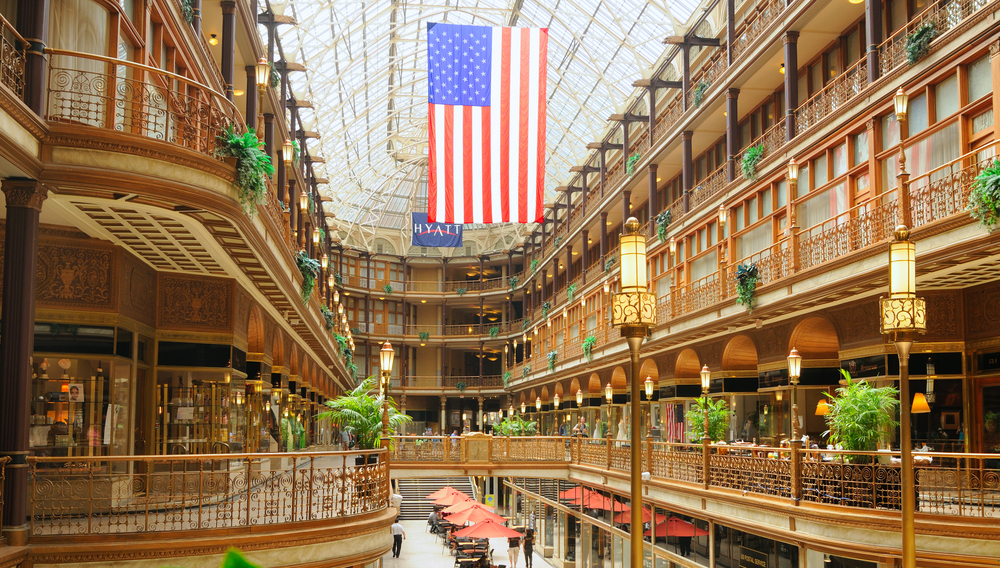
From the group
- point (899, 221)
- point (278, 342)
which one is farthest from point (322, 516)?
point (278, 342)

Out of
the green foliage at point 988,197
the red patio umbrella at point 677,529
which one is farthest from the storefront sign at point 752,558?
the green foliage at point 988,197

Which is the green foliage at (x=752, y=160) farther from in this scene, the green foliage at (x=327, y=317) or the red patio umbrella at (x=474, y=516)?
the green foliage at (x=327, y=317)

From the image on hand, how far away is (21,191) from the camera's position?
994cm

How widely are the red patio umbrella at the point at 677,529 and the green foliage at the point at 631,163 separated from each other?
14392 mm

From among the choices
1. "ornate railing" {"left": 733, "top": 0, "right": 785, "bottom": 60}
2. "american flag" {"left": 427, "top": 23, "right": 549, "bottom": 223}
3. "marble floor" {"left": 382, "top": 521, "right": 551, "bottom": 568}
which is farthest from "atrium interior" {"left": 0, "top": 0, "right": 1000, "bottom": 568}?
"marble floor" {"left": 382, "top": 521, "right": 551, "bottom": 568}

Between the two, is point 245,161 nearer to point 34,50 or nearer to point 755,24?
point 34,50

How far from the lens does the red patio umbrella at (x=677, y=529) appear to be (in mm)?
20191

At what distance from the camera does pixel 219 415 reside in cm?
1683

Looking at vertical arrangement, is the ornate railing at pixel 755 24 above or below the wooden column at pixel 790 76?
above

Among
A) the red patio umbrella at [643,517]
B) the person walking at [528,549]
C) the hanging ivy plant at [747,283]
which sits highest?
the hanging ivy plant at [747,283]

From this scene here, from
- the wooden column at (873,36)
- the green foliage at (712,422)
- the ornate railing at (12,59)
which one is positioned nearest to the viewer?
the ornate railing at (12,59)

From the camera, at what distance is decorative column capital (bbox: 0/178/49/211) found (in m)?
9.90

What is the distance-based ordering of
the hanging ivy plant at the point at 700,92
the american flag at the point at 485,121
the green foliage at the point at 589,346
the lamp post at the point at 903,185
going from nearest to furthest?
the lamp post at the point at 903,185 → the american flag at the point at 485,121 → the hanging ivy plant at the point at 700,92 → the green foliage at the point at 589,346

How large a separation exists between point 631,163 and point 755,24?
1014 centimetres
